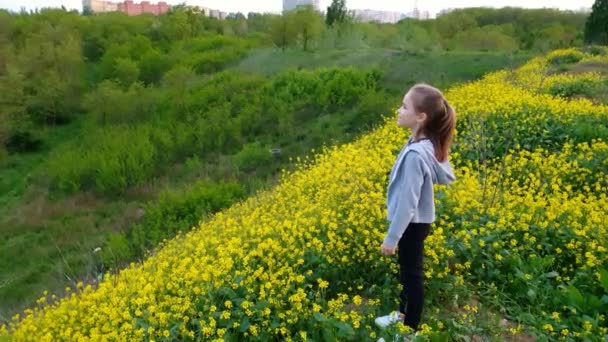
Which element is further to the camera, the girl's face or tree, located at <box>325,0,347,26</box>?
tree, located at <box>325,0,347,26</box>

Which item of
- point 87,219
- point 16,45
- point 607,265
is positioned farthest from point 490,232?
point 16,45

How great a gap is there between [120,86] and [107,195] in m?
15.3

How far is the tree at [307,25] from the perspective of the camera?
33656 mm

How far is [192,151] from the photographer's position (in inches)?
738

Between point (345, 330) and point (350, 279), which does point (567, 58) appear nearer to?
point (350, 279)

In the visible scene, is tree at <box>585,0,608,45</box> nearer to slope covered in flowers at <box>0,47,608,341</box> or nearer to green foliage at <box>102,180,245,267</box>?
green foliage at <box>102,180,245,267</box>

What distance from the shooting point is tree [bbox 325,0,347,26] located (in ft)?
126

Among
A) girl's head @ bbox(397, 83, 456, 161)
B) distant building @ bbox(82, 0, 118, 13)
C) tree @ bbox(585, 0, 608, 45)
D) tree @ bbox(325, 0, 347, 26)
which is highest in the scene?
distant building @ bbox(82, 0, 118, 13)

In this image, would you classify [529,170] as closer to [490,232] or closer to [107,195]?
[490,232]

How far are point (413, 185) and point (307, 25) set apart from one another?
32.6 m

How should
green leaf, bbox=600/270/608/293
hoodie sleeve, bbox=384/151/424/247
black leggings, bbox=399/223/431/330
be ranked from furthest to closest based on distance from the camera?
green leaf, bbox=600/270/608/293 < black leggings, bbox=399/223/431/330 < hoodie sleeve, bbox=384/151/424/247

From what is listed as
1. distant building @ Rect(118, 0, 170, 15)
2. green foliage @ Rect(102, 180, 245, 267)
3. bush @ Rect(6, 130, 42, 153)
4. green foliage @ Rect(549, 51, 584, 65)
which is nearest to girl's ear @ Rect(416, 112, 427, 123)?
green foliage @ Rect(102, 180, 245, 267)

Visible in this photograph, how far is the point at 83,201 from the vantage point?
1638 centimetres

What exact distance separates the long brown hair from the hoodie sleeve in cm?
20
